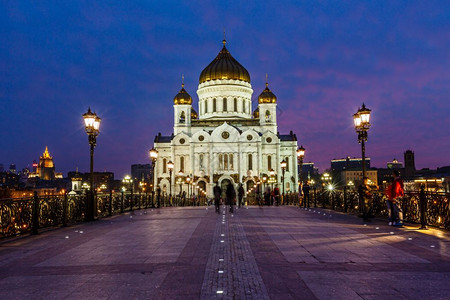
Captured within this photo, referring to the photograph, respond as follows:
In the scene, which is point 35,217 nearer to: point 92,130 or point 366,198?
point 92,130

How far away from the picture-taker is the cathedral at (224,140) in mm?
71000

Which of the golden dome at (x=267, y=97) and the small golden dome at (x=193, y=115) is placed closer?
the golden dome at (x=267, y=97)

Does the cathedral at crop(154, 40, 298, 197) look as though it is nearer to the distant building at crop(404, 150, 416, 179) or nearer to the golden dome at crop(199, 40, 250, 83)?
the golden dome at crop(199, 40, 250, 83)

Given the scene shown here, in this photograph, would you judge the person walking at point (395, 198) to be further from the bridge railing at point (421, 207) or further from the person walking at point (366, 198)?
the person walking at point (366, 198)

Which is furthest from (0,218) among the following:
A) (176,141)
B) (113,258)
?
(176,141)

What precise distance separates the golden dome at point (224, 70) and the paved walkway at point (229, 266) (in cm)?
6678

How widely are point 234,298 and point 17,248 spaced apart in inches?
275

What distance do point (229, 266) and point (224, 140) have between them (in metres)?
64.2

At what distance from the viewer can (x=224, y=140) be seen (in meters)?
71.3

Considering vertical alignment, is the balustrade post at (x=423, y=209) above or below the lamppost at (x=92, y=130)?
below

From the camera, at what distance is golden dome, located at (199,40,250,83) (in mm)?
76875

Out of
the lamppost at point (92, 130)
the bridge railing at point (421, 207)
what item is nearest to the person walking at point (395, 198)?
the bridge railing at point (421, 207)

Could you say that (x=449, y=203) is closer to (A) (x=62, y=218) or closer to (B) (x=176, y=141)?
(A) (x=62, y=218)

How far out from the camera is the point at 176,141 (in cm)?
7294
